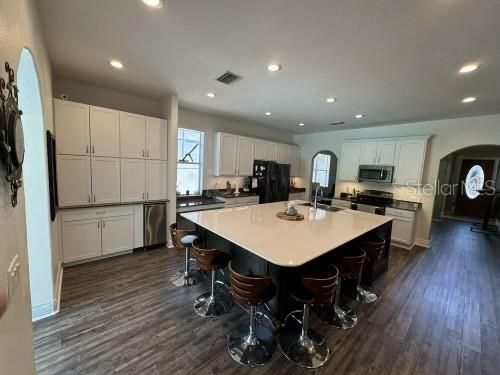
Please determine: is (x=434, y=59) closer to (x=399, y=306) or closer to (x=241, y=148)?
(x=399, y=306)

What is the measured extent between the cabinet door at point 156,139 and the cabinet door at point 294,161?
401 cm

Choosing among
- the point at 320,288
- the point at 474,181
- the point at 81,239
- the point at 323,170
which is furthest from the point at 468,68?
the point at 474,181

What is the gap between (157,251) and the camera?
12.6 feet

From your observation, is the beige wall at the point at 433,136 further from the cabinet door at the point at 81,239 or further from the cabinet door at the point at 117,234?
the cabinet door at the point at 81,239

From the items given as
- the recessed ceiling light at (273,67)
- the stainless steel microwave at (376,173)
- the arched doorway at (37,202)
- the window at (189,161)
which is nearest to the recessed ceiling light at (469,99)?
the stainless steel microwave at (376,173)

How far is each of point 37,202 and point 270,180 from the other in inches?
175

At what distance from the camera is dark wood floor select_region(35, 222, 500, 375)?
5.81 ft

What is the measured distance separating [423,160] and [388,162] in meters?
0.64

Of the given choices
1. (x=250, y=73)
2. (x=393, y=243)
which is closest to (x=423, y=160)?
(x=393, y=243)

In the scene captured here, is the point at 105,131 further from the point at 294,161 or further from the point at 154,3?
the point at 294,161

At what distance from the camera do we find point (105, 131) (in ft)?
10.7

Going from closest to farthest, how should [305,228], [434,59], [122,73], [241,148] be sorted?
[434,59]
[305,228]
[122,73]
[241,148]

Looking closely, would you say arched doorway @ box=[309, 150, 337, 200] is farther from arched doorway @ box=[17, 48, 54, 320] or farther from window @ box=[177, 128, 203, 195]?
arched doorway @ box=[17, 48, 54, 320]

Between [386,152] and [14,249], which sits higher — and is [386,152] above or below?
above
